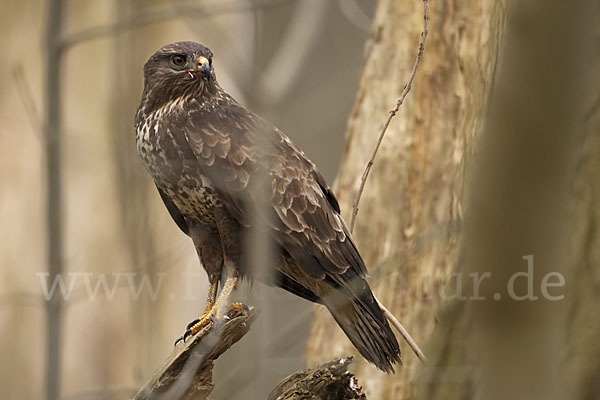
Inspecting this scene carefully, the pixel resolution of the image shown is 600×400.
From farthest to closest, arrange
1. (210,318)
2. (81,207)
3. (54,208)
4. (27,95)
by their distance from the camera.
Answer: (81,207) < (27,95) < (210,318) < (54,208)

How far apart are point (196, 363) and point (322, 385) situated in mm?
419

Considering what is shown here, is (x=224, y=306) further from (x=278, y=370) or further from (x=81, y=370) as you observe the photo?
(x=81, y=370)

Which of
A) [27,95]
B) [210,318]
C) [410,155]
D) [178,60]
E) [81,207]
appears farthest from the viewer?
[81,207]

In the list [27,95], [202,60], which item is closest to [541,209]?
[202,60]

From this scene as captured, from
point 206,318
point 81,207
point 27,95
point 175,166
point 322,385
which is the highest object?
point 27,95

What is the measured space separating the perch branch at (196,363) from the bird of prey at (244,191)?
0.14 meters

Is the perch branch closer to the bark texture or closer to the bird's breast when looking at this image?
the bird's breast

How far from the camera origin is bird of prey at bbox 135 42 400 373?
3438 mm

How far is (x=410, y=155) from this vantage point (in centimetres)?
447

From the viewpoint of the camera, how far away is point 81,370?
291 inches

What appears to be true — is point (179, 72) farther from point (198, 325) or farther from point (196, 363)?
point (196, 363)

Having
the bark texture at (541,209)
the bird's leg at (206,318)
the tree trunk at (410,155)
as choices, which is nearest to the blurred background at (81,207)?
the tree trunk at (410,155)

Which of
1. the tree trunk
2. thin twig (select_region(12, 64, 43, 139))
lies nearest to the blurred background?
thin twig (select_region(12, 64, 43, 139))

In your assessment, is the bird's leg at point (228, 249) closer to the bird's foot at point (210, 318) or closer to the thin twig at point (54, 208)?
the bird's foot at point (210, 318)
